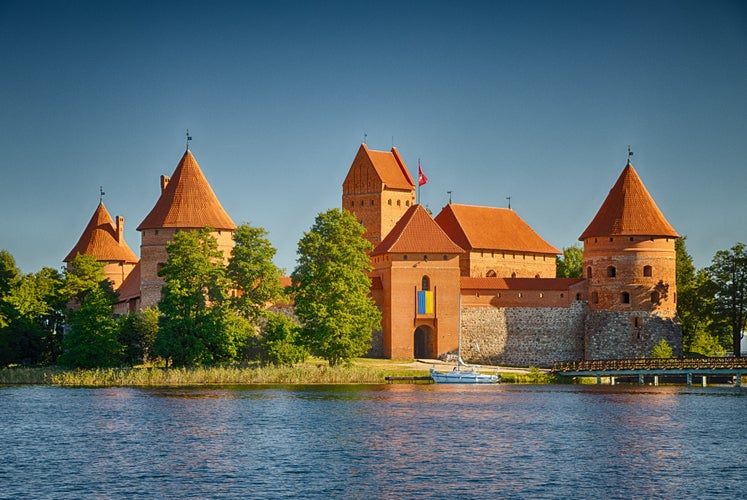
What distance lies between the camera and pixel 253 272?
163 feet

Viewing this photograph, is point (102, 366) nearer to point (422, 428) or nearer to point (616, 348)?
point (422, 428)

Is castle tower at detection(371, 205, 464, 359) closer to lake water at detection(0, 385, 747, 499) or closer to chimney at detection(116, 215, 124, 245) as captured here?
lake water at detection(0, 385, 747, 499)

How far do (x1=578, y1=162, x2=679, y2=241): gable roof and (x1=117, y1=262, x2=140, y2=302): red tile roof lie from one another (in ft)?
73.4

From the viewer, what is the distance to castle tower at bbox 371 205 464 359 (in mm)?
55688

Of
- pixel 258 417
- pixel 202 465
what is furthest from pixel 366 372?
pixel 202 465

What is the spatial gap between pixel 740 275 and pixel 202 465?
40451 mm

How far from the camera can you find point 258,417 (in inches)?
1369

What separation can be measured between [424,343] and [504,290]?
4.71m

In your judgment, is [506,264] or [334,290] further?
[506,264]

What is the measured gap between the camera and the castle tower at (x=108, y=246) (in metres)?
66.9

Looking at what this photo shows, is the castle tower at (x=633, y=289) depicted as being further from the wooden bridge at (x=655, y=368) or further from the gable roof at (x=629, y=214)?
the wooden bridge at (x=655, y=368)

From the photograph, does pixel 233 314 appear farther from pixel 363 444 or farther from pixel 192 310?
pixel 363 444

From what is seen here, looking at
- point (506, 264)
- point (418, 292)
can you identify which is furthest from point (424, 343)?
→ point (506, 264)

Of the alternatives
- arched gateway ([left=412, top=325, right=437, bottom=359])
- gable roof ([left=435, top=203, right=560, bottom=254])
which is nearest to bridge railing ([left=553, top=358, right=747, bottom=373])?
arched gateway ([left=412, top=325, right=437, bottom=359])
